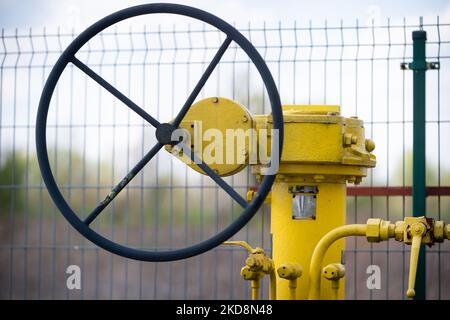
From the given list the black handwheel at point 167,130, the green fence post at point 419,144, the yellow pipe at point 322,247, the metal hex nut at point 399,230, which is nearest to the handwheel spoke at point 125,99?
the black handwheel at point 167,130

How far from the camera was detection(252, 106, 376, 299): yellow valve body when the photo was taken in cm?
308

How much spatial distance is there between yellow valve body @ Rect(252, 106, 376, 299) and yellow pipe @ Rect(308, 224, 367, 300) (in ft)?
0.15

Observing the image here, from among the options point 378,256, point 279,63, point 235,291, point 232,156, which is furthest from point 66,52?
point 235,291

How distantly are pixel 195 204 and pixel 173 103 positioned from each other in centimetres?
90

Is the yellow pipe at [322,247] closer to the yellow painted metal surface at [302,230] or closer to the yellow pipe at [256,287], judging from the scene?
the yellow painted metal surface at [302,230]

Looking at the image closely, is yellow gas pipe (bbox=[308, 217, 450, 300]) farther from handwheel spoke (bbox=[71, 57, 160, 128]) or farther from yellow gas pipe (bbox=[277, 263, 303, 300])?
handwheel spoke (bbox=[71, 57, 160, 128])

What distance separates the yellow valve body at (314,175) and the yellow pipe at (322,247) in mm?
47

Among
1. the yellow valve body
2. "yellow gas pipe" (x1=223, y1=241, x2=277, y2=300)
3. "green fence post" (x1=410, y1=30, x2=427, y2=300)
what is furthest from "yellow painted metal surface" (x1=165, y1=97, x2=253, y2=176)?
"green fence post" (x1=410, y1=30, x2=427, y2=300)

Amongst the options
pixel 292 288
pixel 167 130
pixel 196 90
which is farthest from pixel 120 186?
pixel 292 288

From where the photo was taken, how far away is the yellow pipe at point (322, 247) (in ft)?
9.63

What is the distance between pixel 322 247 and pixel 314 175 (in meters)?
0.28
